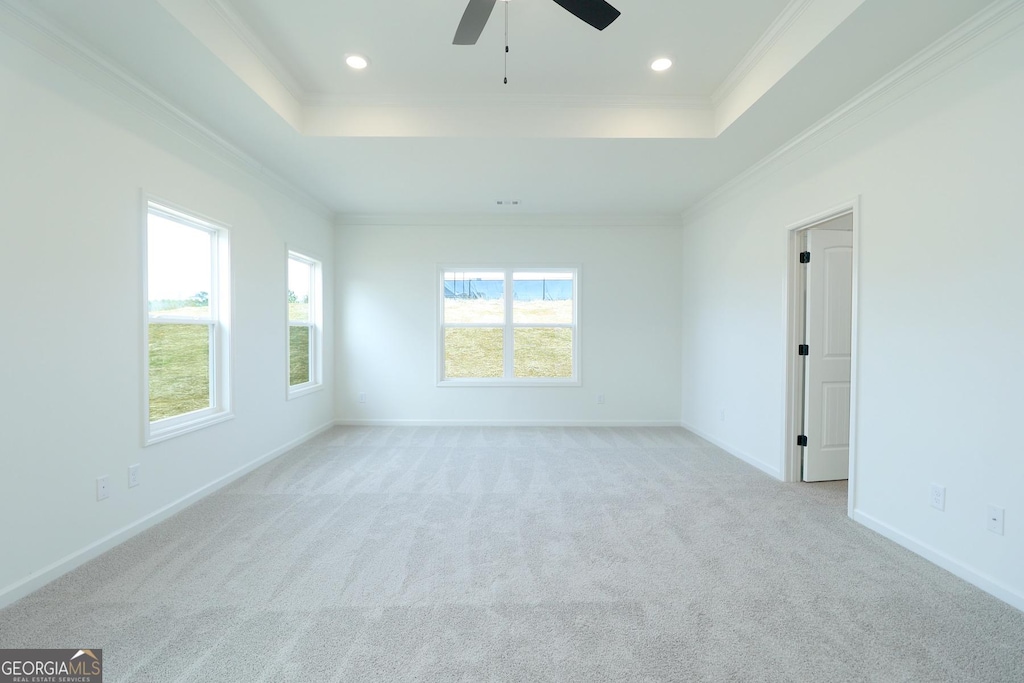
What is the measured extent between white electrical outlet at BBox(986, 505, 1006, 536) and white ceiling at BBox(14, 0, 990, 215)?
2285 millimetres

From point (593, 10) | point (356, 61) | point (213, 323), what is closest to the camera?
point (593, 10)

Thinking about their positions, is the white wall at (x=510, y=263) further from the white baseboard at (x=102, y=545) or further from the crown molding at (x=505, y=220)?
the white baseboard at (x=102, y=545)

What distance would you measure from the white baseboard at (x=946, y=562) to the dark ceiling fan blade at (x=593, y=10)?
303 cm

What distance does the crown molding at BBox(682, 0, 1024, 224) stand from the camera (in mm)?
1933

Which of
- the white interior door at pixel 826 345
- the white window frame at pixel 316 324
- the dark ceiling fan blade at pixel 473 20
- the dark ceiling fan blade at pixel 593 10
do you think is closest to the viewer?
the dark ceiling fan blade at pixel 593 10

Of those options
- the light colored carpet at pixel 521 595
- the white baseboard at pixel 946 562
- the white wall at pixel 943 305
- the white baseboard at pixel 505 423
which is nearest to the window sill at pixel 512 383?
the white baseboard at pixel 505 423

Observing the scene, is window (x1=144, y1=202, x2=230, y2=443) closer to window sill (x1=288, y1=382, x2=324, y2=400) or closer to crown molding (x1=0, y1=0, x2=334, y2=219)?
crown molding (x1=0, y1=0, x2=334, y2=219)

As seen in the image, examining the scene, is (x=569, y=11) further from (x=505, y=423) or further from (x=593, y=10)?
(x=505, y=423)

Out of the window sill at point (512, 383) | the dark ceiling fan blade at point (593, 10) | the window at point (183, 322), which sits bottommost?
the window sill at point (512, 383)

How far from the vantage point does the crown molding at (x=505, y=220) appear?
538 cm

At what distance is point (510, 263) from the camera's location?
547 centimetres

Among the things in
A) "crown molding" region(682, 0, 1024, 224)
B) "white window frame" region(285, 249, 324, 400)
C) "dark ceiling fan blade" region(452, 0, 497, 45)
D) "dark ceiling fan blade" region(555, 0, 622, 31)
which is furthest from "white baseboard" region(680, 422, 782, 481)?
"white window frame" region(285, 249, 324, 400)

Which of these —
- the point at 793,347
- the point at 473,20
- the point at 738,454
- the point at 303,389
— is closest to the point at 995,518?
the point at 793,347

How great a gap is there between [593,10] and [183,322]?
319 centimetres
